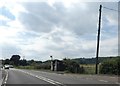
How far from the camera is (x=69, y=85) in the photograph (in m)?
26.8

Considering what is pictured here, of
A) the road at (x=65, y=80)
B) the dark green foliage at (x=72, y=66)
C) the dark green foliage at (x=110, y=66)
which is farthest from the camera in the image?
the dark green foliage at (x=72, y=66)

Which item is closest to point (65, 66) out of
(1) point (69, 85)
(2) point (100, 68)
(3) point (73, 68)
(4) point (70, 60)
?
(4) point (70, 60)

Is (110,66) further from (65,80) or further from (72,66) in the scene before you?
(65,80)

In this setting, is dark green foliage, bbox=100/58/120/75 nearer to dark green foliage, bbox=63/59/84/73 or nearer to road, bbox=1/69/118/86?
dark green foliage, bbox=63/59/84/73

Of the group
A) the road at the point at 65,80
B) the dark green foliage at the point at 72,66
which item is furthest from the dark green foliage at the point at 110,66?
the road at the point at 65,80

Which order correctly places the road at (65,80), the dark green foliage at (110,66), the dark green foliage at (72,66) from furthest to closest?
the dark green foliage at (72,66) < the dark green foliage at (110,66) < the road at (65,80)

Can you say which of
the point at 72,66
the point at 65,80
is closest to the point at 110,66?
the point at 72,66

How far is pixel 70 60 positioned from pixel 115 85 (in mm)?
53718

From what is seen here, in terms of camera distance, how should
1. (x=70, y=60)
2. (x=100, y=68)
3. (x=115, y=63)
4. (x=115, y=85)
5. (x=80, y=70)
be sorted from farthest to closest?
(x=70, y=60)
(x=80, y=70)
(x=100, y=68)
(x=115, y=63)
(x=115, y=85)

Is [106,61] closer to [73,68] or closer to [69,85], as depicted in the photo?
[73,68]

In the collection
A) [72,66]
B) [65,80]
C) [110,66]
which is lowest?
[65,80]

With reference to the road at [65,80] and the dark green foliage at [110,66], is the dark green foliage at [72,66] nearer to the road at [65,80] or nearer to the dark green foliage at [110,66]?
the dark green foliage at [110,66]

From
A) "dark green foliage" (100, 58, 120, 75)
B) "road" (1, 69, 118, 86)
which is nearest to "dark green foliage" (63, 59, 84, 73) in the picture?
"dark green foliage" (100, 58, 120, 75)

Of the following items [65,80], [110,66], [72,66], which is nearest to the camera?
[65,80]
